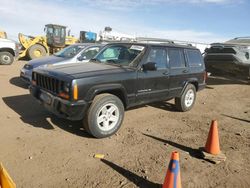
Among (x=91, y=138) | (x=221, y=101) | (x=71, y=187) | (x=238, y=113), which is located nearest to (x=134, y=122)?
(x=91, y=138)

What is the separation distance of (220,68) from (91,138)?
8.10m

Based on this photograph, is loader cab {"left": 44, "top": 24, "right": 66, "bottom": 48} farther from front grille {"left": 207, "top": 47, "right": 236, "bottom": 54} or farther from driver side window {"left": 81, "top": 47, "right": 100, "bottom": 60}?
→ front grille {"left": 207, "top": 47, "right": 236, "bottom": 54}

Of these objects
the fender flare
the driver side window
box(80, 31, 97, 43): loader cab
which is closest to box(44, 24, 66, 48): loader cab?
box(80, 31, 97, 43): loader cab

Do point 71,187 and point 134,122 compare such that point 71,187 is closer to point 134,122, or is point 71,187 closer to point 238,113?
point 134,122

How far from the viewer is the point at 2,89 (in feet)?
27.1

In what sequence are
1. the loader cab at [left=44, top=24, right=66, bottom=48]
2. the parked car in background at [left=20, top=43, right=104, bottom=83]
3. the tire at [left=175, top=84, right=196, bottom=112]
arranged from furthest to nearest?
the loader cab at [left=44, top=24, right=66, bottom=48] < the parked car in background at [left=20, top=43, right=104, bottom=83] < the tire at [left=175, top=84, right=196, bottom=112]

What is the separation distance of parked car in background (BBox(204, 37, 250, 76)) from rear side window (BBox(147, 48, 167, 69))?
18.0 ft

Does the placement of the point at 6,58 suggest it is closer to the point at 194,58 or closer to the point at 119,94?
the point at 194,58

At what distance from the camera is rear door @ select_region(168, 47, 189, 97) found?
6.29 metres

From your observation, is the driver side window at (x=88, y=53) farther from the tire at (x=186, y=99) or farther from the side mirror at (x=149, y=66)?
the side mirror at (x=149, y=66)

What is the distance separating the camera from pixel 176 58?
21.3 feet

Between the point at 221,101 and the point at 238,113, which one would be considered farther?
the point at 221,101

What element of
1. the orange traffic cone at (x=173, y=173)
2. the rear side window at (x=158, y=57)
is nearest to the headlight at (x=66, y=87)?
the rear side window at (x=158, y=57)

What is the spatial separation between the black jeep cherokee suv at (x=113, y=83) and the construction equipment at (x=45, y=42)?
43.3ft
